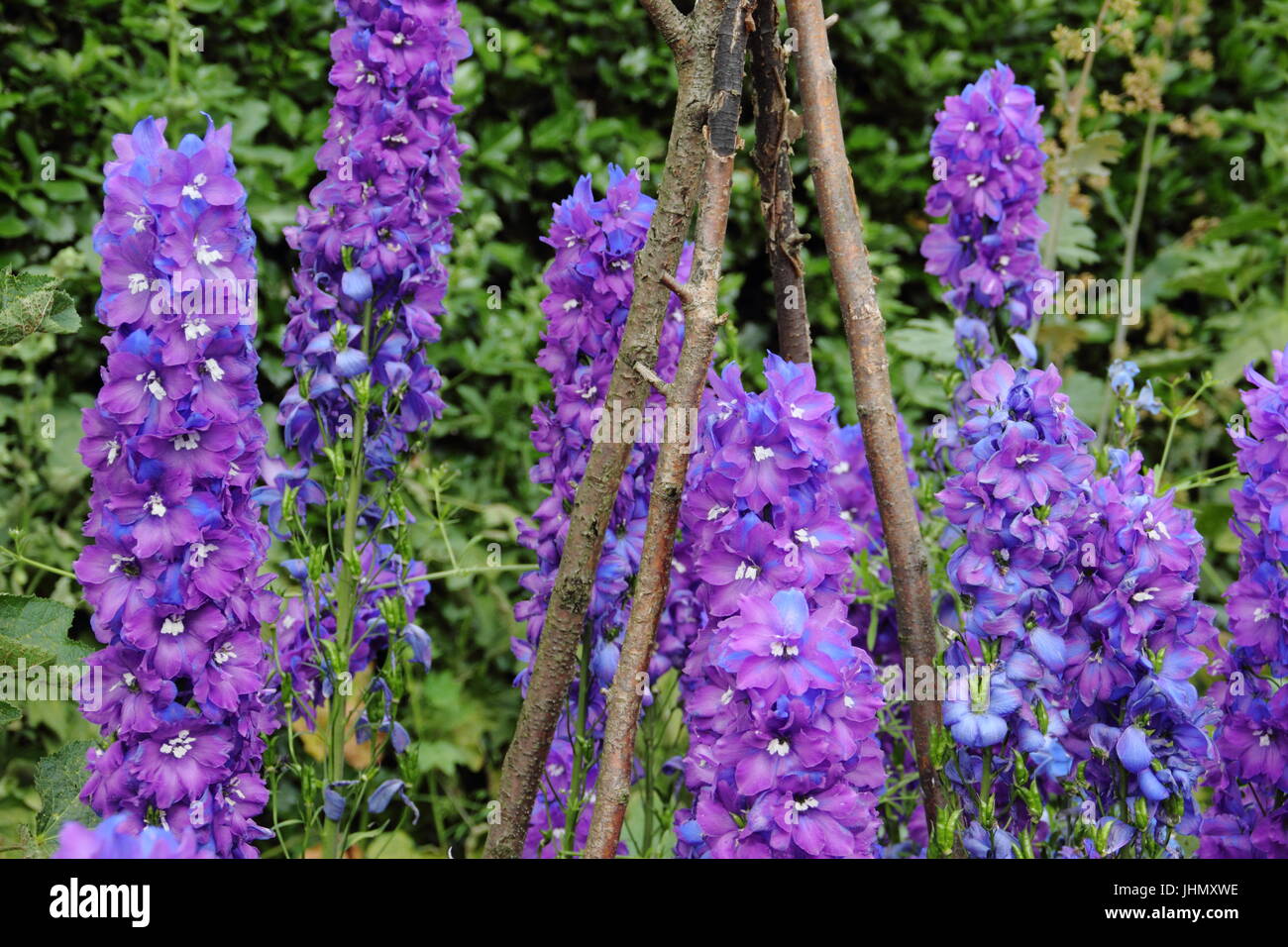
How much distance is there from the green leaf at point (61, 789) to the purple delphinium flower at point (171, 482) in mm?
213

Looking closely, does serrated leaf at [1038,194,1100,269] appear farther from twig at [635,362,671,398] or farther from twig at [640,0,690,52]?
twig at [635,362,671,398]

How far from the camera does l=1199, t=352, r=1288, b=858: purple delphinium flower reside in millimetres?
Answer: 1808

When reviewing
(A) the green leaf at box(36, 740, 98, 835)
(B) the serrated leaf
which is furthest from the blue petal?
(B) the serrated leaf

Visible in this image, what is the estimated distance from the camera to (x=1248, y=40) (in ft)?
17.0

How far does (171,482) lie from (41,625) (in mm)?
420

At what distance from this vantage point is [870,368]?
80.5 inches

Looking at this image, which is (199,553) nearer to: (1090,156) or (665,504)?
(665,504)

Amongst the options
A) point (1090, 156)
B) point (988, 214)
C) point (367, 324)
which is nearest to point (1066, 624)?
point (988, 214)

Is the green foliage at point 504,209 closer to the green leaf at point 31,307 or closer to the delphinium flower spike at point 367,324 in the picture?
the delphinium flower spike at point 367,324

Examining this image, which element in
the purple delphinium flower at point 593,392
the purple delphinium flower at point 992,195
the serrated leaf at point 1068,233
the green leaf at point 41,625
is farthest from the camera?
the serrated leaf at point 1068,233

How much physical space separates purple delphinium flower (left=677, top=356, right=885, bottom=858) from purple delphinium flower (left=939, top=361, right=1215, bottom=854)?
17cm

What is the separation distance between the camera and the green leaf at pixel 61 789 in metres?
1.96

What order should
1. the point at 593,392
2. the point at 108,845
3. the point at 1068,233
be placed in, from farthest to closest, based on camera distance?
the point at 1068,233 < the point at 593,392 < the point at 108,845

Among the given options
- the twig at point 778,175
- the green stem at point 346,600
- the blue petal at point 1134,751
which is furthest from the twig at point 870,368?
the green stem at point 346,600
